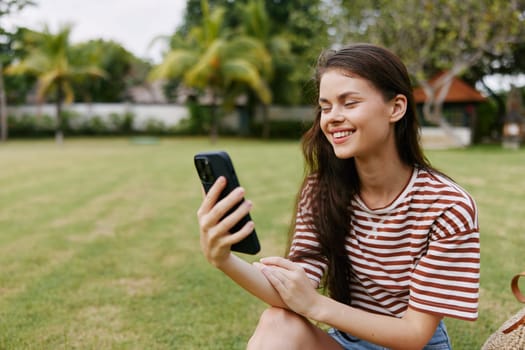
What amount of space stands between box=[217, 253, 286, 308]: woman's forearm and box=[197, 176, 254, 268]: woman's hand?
179 mm

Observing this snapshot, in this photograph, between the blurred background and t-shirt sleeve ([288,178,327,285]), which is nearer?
t-shirt sleeve ([288,178,327,285])

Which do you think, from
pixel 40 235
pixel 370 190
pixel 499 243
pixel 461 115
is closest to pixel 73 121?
pixel 461 115

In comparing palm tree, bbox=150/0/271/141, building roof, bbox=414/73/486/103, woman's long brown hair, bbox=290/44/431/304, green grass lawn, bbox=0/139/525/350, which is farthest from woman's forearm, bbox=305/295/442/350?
building roof, bbox=414/73/486/103

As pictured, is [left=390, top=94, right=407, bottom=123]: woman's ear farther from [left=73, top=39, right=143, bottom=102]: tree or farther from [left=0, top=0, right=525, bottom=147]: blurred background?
[left=73, top=39, right=143, bottom=102]: tree

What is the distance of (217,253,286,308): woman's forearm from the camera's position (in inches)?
60.5

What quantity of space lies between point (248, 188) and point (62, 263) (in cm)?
402

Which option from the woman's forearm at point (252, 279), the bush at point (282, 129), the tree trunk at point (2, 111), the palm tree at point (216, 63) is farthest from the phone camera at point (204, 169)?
the tree trunk at point (2, 111)

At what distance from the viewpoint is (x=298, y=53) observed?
25.3 m

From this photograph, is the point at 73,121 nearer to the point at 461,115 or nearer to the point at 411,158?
the point at 461,115

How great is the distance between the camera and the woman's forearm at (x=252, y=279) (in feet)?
5.04

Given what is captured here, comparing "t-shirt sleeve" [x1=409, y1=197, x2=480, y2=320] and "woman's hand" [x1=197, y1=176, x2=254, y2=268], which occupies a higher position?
"woman's hand" [x1=197, y1=176, x2=254, y2=268]

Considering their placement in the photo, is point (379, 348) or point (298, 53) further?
point (298, 53)

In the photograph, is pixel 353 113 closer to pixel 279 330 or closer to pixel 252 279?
pixel 252 279

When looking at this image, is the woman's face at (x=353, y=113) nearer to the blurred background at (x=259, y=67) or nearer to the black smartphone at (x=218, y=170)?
the black smartphone at (x=218, y=170)
